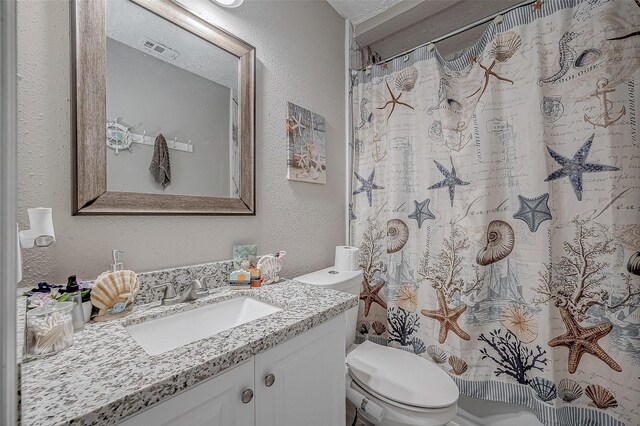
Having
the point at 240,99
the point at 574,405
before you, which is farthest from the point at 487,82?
the point at 574,405

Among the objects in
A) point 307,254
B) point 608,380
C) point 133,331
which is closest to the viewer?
point 133,331

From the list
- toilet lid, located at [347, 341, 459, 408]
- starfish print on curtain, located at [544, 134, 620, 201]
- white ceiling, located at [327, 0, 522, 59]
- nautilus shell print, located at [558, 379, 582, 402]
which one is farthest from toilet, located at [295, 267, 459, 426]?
white ceiling, located at [327, 0, 522, 59]

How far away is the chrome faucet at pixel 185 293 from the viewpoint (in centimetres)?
85

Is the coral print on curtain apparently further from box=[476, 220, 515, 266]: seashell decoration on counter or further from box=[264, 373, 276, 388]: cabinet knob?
box=[264, 373, 276, 388]: cabinet knob

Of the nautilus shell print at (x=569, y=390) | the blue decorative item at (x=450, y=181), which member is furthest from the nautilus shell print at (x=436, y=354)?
the blue decorative item at (x=450, y=181)

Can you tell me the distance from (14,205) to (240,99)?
3.30 ft

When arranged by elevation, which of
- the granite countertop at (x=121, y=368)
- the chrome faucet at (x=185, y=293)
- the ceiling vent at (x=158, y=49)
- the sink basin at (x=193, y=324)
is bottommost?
the sink basin at (x=193, y=324)

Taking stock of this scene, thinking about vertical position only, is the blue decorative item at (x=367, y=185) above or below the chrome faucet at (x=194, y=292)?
above

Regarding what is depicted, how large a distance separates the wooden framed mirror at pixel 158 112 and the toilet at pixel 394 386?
671 millimetres

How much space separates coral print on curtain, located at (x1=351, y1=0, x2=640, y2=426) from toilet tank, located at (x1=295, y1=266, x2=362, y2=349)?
0.90 feet

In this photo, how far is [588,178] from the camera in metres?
1.05

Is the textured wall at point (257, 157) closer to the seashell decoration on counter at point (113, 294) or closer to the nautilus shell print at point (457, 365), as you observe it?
the seashell decoration on counter at point (113, 294)

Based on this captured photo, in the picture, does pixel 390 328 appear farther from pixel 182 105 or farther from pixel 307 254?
pixel 182 105

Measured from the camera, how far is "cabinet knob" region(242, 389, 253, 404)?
0.59 meters
